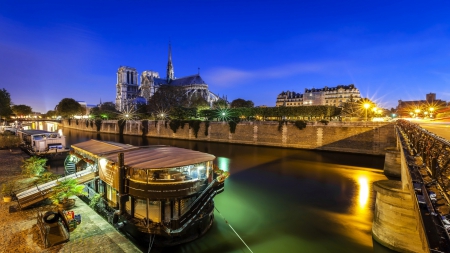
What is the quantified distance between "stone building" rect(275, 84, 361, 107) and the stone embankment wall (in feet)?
203

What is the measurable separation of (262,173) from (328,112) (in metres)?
24.7

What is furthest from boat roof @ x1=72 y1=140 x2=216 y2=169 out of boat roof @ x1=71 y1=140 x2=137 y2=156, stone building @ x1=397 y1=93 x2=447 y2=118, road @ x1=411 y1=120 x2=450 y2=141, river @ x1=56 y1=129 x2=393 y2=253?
stone building @ x1=397 y1=93 x2=447 y2=118

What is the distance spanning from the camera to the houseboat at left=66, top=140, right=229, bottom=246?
897 cm

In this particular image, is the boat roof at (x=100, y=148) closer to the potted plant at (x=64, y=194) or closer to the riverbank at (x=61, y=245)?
the potted plant at (x=64, y=194)

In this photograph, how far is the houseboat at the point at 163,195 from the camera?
29.4 feet

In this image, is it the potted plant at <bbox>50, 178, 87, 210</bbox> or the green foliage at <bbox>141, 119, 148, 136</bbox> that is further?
the green foliage at <bbox>141, 119, 148, 136</bbox>

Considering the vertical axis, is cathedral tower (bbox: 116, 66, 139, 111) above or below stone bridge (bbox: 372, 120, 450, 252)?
above

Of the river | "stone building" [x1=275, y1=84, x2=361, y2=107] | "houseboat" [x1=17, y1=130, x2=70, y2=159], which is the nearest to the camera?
the river

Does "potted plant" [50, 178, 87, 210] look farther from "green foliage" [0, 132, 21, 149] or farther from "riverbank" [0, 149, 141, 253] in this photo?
"green foliage" [0, 132, 21, 149]

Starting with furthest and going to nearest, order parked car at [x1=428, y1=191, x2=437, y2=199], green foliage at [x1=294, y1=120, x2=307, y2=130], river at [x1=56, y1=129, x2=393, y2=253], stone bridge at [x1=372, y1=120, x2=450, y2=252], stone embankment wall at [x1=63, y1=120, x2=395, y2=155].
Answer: green foliage at [x1=294, y1=120, x2=307, y2=130], stone embankment wall at [x1=63, y1=120, x2=395, y2=155], river at [x1=56, y1=129, x2=393, y2=253], parked car at [x1=428, y1=191, x2=437, y2=199], stone bridge at [x1=372, y1=120, x2=450, y2=252]

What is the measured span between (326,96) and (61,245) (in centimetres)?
11069

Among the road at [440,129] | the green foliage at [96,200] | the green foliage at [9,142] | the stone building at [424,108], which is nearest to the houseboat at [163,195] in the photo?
the green foliage at [96,200]

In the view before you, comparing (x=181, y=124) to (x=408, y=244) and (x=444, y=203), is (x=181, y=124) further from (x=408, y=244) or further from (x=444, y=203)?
(x=444, y=203)

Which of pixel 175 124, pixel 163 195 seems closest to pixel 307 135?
pixel 175 124
